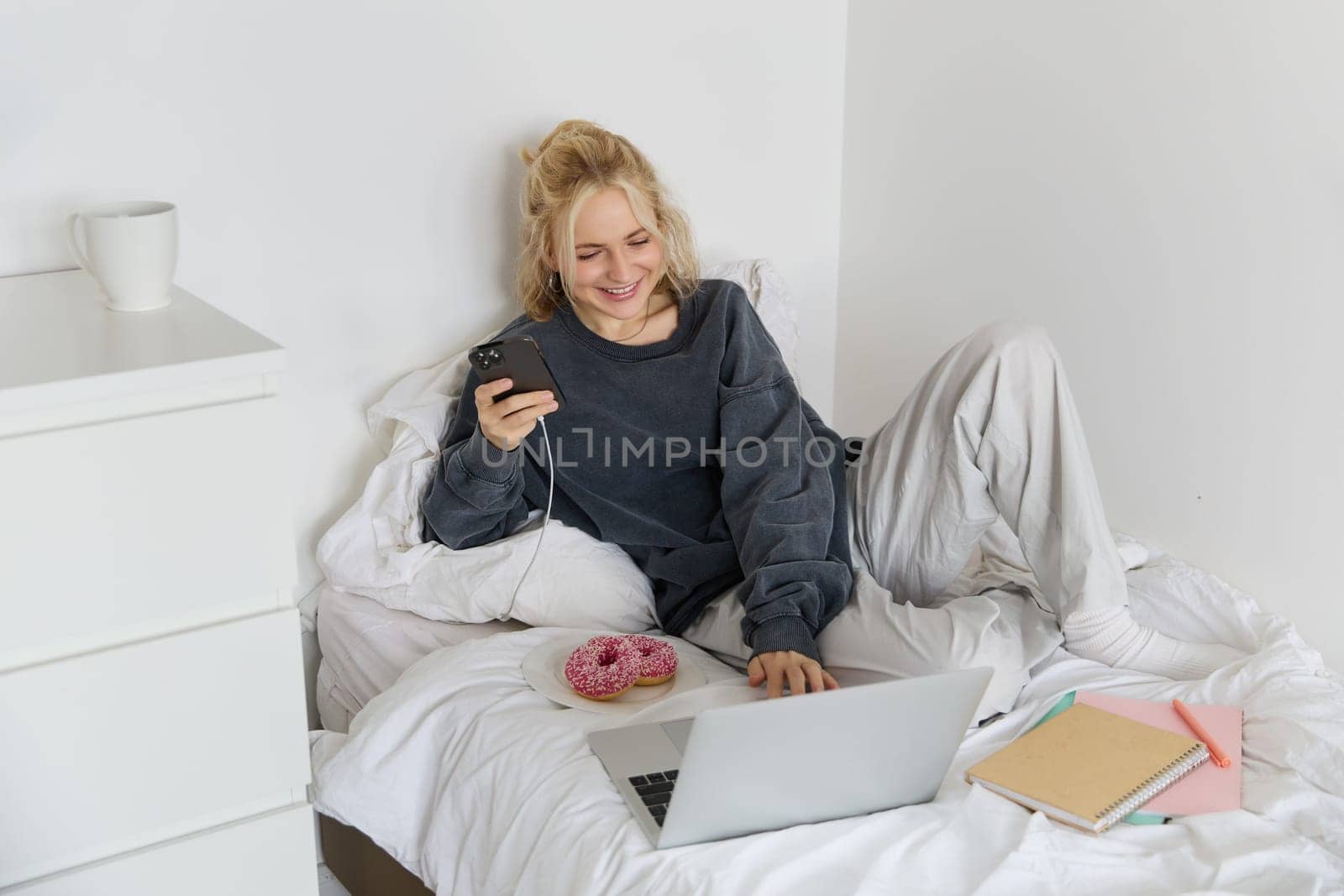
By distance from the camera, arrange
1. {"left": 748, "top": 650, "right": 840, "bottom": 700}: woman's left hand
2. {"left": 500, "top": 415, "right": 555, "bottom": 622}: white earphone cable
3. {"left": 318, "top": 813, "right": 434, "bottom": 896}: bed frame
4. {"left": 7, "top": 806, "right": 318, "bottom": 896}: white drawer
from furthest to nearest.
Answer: {"left": 500, "top": 415, "right": 555, "bottom": 622}: white earphone cable → {"left": 318, "top": 813, "right": 434, "bottom": 896}: bed frame → {"left": 748, "top": 650, "right": 840, "bottom": 700}: woman's left hand → {"left": 7, "top": 806, "right": 318, "bottom": 896}: white drawer

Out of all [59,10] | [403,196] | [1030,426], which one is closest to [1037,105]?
[1030,426]

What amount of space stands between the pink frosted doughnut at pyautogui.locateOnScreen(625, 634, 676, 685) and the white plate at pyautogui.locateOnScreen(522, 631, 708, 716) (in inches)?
0.4

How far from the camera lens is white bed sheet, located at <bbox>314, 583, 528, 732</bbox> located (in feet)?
5.64

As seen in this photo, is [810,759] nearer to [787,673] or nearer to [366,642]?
[787,673]

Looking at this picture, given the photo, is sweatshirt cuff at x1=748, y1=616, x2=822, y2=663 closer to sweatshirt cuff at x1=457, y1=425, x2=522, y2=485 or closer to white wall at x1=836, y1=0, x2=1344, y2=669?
sweatshirt cuff at x1=457, y1=425, x2=522, y2=485

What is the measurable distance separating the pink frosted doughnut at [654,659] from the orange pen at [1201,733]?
1.85ft

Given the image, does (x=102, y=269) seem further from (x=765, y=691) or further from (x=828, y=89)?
(x=828, y=89)

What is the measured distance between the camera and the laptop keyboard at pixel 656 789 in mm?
1284

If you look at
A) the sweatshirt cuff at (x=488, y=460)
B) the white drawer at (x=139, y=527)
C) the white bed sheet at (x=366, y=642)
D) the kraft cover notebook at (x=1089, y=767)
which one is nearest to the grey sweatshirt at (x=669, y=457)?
the sweatshirt cuff at (x=488, y=460)

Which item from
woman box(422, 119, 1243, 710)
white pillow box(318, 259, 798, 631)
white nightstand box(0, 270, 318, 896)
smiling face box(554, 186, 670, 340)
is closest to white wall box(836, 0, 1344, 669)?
woman box(422, 119, 1243, 710)

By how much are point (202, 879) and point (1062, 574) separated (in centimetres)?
101

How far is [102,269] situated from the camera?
1.33 metres

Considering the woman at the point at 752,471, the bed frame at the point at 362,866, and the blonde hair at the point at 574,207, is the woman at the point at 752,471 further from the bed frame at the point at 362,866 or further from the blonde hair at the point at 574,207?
the bed frame at the point at 362,866

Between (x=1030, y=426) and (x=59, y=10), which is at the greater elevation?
(x=59, y=10)
